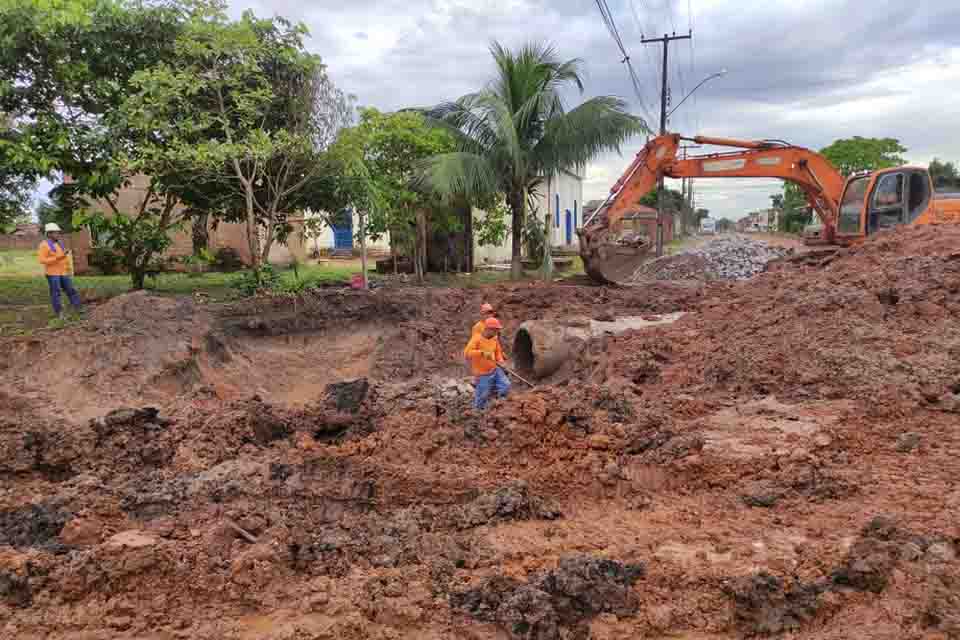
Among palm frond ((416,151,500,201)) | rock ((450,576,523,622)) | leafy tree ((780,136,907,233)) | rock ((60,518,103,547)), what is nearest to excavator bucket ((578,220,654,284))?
palm frond ((416,151,500,201))

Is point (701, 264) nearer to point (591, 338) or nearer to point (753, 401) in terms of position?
point (591, 338)

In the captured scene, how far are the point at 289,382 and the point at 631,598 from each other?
7446 millimetres

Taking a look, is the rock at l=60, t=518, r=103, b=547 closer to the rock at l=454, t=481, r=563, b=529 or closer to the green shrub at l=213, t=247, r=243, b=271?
the rock at l=454, t=481, r=563, b=529

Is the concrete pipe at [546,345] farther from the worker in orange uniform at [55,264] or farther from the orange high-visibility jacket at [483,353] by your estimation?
the worker in orange uniform at [55,264]

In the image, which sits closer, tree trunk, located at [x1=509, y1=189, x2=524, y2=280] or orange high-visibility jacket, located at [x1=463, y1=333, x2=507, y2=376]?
orange high-visibility jacket, located at [x1=463, y1=333, x2=507, y2=376]

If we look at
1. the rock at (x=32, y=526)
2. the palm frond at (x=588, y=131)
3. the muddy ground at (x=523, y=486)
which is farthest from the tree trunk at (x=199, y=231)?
the rock at (x=32, y=526)

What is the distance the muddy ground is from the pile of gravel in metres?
8.35

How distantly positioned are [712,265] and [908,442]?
46.6 ft

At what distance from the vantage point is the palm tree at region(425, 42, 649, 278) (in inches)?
619

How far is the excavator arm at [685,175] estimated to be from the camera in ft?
44.6

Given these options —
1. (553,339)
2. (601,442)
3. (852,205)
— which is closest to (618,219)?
A: (852,205)

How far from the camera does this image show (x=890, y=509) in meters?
4.05

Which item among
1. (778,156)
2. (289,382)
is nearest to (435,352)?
(289,382)

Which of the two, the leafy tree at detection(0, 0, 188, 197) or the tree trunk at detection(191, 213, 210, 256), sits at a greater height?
the leafy tree at detection(0, 0, 188, 197)
